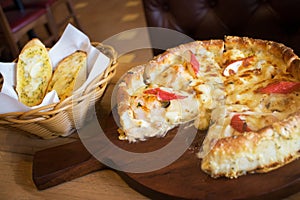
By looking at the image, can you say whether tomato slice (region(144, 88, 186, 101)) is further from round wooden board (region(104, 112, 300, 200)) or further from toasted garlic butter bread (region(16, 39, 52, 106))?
toasted garlic butter bread (region(16, 39, 52, 106))

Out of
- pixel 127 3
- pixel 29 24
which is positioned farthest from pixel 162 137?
pixel 127 3

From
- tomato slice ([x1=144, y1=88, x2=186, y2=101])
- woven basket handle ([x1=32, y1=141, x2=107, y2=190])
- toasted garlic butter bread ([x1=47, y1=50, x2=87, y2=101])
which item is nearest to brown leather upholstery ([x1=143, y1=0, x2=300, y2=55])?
toasted garlic butter bread ([x1=47, y1=50, x2=87, y2=101])

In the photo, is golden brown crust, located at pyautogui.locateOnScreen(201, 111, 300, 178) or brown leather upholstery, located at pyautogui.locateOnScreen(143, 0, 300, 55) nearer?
golden brown crust, located at pyautogui.locateOnScreen(201, 111, 300, 178)

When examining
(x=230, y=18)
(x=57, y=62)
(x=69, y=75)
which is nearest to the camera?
(x=69, y=75)

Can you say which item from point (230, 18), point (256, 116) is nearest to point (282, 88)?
point (256, 116)

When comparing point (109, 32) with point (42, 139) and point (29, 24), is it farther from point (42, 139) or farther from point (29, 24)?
point (42, 139)

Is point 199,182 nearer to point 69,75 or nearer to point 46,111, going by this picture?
point 46,111
